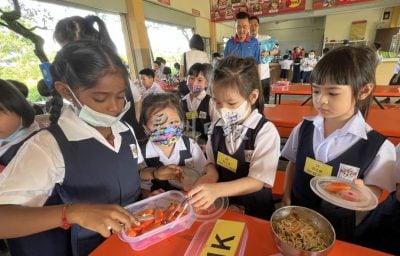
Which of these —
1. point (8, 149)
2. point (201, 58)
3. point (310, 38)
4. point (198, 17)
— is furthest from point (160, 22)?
point (310, 38)

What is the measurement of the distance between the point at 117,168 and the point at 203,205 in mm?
389

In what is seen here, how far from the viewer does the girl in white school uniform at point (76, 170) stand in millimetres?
678

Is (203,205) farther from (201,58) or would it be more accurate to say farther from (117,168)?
(201,58)

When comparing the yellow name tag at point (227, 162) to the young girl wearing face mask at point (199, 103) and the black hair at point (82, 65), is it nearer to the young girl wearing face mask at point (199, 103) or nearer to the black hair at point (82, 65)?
the black hair at point (82, 65)

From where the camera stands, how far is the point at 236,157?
1.14 metres

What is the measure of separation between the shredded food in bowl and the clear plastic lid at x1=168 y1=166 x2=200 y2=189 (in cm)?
54

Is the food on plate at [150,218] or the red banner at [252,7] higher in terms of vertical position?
the red banner at [252,7]

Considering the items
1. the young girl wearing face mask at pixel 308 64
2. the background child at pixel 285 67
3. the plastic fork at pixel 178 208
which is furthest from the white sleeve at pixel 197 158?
the background child at pixel 285 67

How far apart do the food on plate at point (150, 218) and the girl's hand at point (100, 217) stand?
0.15 ft

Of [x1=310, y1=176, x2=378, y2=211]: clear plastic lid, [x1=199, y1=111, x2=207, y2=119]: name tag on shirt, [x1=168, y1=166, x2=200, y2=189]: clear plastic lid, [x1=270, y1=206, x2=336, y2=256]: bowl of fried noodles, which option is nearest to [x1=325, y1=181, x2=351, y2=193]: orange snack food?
[x1=310, y1=176, x2=378, y2=211]: clear plastic lid

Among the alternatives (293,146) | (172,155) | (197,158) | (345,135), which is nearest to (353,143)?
(345,135)

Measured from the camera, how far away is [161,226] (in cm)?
74

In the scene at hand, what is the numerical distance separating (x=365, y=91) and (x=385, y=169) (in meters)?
0.35

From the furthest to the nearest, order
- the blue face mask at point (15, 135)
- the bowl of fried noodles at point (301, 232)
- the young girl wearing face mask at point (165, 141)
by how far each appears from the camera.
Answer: the young girl wearing face mask at point (165, 141) < the blue face mask at point (15, 135) < the bowl of fried noodles at point (301, 232)
